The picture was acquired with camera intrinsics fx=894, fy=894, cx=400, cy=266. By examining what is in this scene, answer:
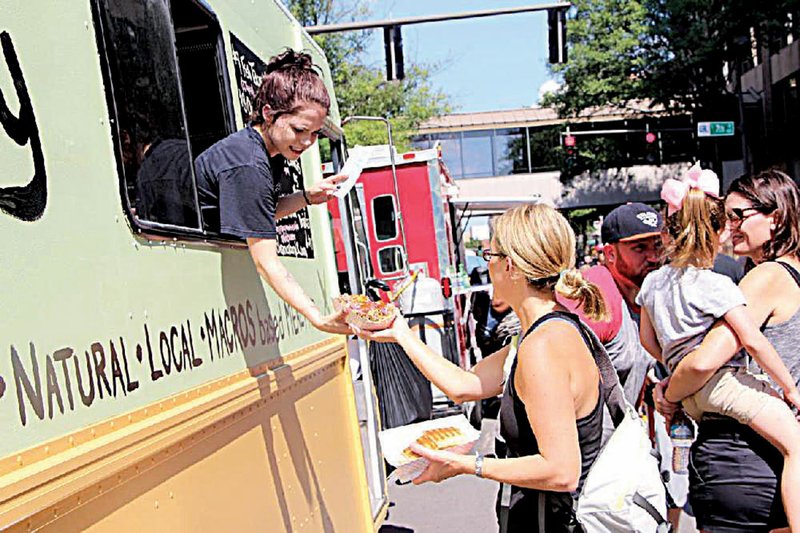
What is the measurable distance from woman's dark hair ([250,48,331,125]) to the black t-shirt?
15cm

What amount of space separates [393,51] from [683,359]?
13.3 meters

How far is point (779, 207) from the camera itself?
3498mm

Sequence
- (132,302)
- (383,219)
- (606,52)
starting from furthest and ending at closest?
(606,52) < (383,219) < (132,302)

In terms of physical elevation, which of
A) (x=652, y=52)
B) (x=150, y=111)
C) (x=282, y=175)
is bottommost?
(x=282, y=175)

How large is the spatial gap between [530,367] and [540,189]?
42.0m

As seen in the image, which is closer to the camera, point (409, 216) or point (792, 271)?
point (792, 271)

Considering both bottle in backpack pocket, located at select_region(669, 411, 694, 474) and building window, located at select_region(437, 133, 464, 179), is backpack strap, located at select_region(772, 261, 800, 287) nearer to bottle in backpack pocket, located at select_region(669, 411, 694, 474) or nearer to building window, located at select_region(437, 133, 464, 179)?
bottle in backpack pocket, located at select_region(669, 411, 694, 474)

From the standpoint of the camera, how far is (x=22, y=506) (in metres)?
1.61

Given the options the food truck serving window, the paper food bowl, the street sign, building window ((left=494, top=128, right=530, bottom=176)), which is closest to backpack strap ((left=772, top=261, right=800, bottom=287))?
the paper food bowl

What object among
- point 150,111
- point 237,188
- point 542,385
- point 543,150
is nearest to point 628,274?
point 542,385

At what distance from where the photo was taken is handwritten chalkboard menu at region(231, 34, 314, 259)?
3.58 m

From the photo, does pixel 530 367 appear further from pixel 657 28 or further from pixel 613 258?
pixel 657 28

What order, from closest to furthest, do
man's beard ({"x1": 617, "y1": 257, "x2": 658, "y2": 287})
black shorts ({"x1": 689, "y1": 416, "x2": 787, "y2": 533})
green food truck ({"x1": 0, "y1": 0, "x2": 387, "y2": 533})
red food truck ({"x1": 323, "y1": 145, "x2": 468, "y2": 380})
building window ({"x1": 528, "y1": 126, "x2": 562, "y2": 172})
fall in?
green food truck ({"x1": 0, "y1": 0, "x2": 387, "y2": 533}) < black shorts ({"x1": 689, "y1": 416, "x2": 787, "y2": 533}) < man's beard ({"x1": 617, "y1": 257, "x2": 658, "y2": 287}) < red food truck ({"x1": 323, "y1": 145, "x2": 468, "y2": 380}) < building window ({"x1": 528, "y1": 126, "x2": 562, "y2": 172})

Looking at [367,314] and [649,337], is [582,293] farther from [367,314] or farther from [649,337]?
[649,337]
